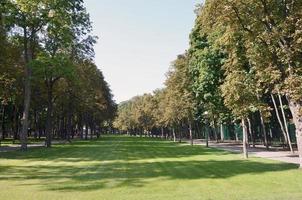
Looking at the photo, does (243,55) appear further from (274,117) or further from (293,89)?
(274,117)

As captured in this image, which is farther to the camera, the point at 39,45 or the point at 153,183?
the point at 39,45

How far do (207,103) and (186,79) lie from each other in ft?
32.4

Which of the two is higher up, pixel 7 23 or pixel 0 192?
pixel 7 23

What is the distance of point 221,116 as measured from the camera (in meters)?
56.8

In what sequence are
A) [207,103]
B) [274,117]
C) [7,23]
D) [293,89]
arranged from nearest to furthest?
1. [293,89]
2. [7,23]
3. [207,103]
4. [274,117]

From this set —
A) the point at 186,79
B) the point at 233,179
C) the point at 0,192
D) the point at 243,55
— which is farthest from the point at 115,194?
the point at 186,79

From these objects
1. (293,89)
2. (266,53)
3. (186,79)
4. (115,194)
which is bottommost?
(115,194)

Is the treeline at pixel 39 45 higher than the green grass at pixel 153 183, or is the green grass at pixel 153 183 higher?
the treeline at pixel 39 45

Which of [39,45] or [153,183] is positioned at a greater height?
[39,45]

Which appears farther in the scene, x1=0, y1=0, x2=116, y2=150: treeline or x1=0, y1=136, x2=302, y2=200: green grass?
x1=0, y1=0, x2=116, y2=150: treeline

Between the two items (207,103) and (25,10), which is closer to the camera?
(25,10)

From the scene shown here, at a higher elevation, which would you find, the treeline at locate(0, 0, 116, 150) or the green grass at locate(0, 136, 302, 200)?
the treeline at locate(0, 0, 116, 150)

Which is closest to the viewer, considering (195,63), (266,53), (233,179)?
(233,179)

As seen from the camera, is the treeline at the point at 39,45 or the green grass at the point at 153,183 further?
the treeline at the point at 39,45
